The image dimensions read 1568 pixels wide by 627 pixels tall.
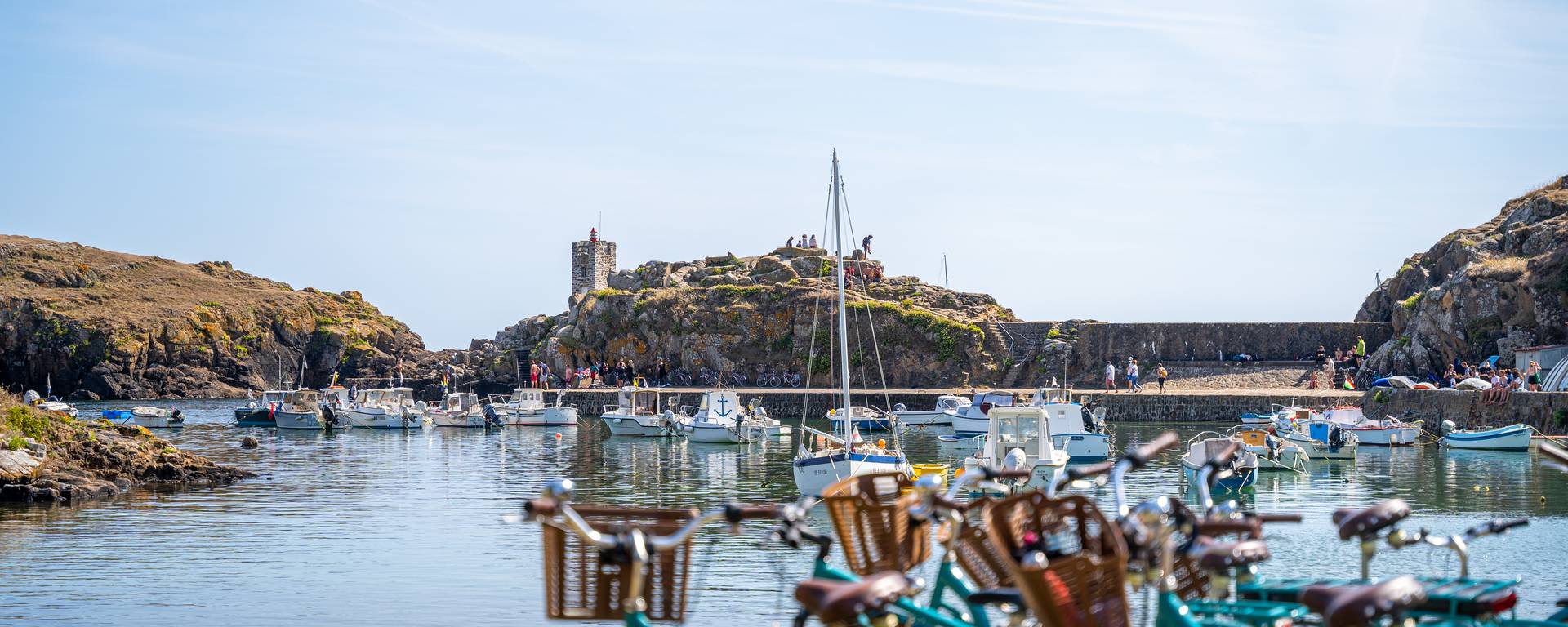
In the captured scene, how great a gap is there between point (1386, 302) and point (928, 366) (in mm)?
23667

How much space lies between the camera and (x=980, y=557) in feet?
21.9

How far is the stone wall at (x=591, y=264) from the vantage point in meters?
101

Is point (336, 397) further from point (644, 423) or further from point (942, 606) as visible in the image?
point (942, 606)

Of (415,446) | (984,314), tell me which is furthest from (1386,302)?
(415,446)

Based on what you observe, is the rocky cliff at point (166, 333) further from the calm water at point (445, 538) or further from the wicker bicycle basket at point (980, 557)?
the wicker bicycle basket at point (980, 557)

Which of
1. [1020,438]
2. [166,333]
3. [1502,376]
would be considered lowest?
[1020,438]

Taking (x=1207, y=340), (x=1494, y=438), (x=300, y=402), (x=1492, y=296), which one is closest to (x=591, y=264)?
(x=300, y=402)

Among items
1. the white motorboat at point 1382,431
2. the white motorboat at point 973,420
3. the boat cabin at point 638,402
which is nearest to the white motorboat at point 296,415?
the boat cabin at point 638,402

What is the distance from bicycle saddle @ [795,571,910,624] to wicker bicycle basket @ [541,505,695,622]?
102 centimetres

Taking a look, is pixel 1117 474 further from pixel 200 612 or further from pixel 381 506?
pixel 381 506

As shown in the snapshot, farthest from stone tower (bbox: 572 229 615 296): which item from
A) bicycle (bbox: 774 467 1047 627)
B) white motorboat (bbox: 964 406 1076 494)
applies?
bicycle (bbox: 774 467 1047 627)

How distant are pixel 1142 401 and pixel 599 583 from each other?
2159 inches

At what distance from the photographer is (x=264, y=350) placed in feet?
351

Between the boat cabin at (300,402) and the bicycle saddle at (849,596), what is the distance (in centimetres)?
6229
